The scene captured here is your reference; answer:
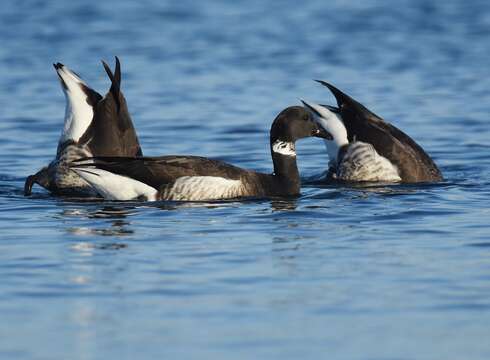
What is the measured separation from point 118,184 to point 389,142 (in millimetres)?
3681

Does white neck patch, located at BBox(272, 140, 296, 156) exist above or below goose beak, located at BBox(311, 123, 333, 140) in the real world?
below

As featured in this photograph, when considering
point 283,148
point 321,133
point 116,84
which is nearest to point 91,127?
point 116,84

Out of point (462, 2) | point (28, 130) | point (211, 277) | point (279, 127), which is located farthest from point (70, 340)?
point (462, 2)

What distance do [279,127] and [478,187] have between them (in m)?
2.41

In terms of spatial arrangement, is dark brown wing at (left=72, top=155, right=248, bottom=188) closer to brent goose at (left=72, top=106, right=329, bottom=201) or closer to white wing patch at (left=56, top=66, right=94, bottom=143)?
brent goose at (left=72, top=106, right=329, bottom=201)

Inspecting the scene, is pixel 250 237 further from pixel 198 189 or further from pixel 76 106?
pixel 76 106

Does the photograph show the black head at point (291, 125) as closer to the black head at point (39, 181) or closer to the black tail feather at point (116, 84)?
the black tail feather at point (116, 84)

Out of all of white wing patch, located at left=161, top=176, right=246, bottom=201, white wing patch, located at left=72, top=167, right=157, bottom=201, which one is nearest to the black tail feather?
white wing patch, located at left=72, top=167, right=157, bottom=201

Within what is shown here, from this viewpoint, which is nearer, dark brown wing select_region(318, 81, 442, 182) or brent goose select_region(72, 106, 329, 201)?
brent goose select_region(72, 106, 329, 201)

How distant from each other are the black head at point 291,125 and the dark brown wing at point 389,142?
1065mm

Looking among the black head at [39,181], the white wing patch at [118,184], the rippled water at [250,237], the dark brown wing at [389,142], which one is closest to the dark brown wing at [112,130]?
the black head at [39,181]

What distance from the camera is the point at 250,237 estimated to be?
37.2 feet

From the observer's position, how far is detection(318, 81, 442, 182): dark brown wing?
1496cm

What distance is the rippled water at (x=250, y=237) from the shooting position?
8164mm
